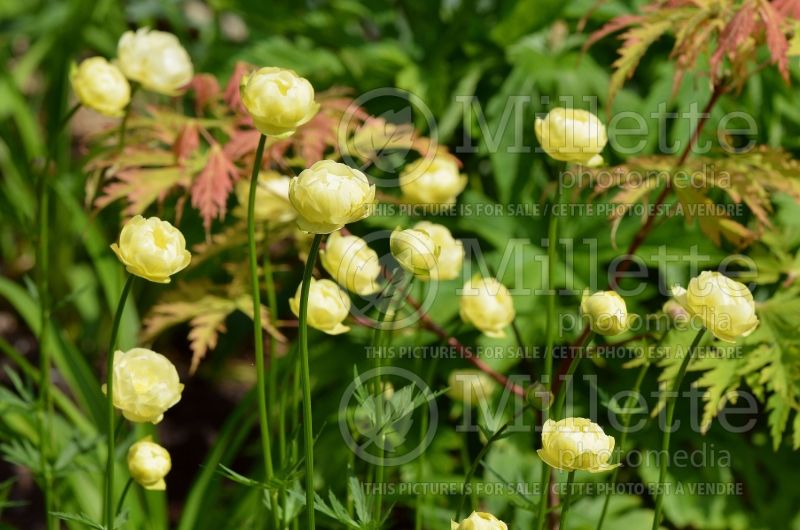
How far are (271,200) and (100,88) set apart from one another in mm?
245

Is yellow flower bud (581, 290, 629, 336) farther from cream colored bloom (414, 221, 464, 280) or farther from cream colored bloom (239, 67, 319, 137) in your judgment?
cream colored bloom (239, 67, 319, 137)

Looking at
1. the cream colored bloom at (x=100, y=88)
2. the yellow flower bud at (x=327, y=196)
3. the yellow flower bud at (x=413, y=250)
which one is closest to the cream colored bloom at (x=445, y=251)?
the yellow flower bud at (x=413, y=250)

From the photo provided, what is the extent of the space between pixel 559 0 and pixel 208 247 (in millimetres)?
679

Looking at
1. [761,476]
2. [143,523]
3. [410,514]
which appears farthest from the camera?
[410,514]

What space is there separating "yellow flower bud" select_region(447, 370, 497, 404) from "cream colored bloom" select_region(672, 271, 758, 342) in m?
0.46

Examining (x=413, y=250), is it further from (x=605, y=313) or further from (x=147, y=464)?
(x=147, y=464)

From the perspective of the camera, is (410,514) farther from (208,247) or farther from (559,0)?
(559,0)

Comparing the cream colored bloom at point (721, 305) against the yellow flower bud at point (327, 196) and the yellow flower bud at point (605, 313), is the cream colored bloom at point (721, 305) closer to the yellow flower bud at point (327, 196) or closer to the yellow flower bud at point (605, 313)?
the yellow flower bud at point (605, 313)

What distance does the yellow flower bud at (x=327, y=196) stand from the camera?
70 centimetres

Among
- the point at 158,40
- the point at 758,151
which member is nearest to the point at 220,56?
the point at 158,40

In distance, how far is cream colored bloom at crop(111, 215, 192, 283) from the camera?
29.9 inches

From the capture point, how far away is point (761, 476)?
149 cm

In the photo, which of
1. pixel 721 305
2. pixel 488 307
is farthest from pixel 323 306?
pixel 721 305

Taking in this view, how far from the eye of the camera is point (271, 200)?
48.3 inches
